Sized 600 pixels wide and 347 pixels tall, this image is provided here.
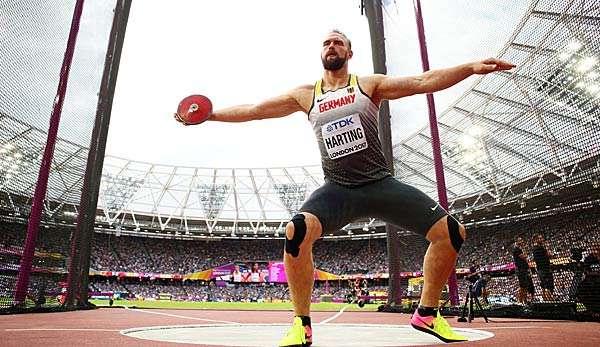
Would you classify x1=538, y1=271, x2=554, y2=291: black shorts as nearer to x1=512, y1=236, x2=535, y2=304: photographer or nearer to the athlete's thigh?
x1=512, y1=236, x2=535, y2=304: photographer

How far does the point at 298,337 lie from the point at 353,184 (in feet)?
3.12

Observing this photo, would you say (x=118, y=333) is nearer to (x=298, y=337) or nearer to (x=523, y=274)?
(x=298, y=337)

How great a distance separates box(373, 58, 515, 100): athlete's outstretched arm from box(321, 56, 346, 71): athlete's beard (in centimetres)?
24

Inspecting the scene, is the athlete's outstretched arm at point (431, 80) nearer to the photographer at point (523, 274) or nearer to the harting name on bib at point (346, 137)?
the harting name on bib at point (346, 137)

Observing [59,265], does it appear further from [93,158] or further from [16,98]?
[16,98]

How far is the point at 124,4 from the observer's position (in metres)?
8.59

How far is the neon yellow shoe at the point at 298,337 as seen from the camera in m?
2.19

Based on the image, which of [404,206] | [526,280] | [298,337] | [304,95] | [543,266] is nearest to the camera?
[298,337]

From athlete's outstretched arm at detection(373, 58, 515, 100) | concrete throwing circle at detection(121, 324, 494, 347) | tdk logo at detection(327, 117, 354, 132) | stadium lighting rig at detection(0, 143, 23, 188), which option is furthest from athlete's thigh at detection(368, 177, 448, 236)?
stadium lighting rig at detection(0, 143, 23, 188)

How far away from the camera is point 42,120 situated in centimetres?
696

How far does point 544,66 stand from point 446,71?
662cm

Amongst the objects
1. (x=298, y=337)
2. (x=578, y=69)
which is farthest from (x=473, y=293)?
(x=298, y=337)

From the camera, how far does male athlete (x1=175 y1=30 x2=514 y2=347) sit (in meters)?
2.41

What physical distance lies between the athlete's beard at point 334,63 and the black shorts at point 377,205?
807 millimetres
